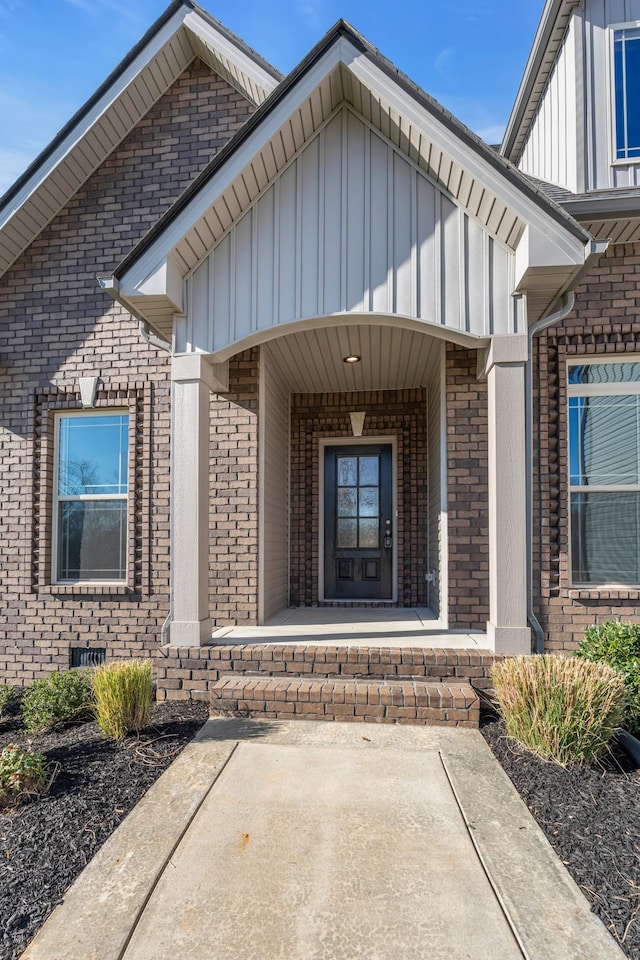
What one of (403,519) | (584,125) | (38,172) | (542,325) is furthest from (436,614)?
(38,172)

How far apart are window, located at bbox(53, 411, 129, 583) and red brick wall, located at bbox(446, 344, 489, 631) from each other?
334 centimetres

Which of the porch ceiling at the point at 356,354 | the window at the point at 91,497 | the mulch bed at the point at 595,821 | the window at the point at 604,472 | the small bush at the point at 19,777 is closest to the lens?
the mulch bed at the point at 595,821

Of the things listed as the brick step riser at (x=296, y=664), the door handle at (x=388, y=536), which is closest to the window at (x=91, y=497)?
the brick step riser at (x=296, y=664)

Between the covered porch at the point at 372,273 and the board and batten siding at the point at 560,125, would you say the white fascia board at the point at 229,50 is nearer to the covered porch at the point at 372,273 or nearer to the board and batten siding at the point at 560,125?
the covered porch at the point at 372,273

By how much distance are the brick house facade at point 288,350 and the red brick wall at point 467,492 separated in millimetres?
20

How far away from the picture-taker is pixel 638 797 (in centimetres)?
274

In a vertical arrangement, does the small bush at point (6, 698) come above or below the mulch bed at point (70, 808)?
below

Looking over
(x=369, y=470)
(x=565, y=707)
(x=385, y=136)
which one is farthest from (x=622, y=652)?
(x=385, y=136)

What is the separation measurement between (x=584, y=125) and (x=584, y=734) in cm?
529

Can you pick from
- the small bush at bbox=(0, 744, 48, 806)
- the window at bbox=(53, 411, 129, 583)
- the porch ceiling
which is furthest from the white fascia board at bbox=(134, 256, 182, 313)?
the small bush at bbox=(0, 744, 48, 806)

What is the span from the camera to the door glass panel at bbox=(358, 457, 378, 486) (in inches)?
271

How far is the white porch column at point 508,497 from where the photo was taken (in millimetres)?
3908

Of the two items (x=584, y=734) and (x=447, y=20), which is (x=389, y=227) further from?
(x=447, y=20)

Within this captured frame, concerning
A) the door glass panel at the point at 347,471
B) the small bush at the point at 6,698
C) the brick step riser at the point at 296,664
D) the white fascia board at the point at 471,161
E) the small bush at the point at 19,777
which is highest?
the white fascia board at the point at 471,161
